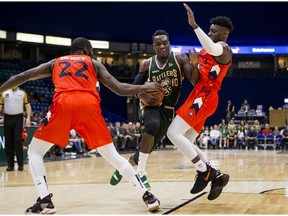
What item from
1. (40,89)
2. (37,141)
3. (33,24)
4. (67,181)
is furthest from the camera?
(33,24)

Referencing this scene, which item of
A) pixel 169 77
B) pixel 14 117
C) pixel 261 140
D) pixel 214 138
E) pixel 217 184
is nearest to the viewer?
pixel 217 184

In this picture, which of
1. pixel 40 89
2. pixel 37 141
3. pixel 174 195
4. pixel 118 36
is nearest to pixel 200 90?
pixel 174 195

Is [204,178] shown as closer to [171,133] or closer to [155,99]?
[171,133]

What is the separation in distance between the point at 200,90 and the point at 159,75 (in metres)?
0.50

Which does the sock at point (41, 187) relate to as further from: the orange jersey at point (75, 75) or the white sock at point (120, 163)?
the orange jersey at point (75, 75)

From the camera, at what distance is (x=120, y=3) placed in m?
31.0

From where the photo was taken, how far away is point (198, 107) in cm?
483

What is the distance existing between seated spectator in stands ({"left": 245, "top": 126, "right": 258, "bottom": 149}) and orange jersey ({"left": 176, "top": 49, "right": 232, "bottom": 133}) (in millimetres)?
17288

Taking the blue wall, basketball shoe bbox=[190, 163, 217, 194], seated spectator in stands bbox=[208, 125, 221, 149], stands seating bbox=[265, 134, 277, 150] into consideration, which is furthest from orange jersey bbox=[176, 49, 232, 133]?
the blue wall

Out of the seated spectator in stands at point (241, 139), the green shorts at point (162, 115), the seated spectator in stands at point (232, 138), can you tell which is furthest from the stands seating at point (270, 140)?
the green shorts at point (162, 115)

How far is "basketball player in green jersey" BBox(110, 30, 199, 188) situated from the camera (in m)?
5.00

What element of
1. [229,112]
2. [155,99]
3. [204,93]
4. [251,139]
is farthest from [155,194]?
[229,112]

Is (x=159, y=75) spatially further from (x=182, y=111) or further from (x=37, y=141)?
(x=37, y=141)

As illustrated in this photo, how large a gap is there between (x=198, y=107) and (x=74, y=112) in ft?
4.68
